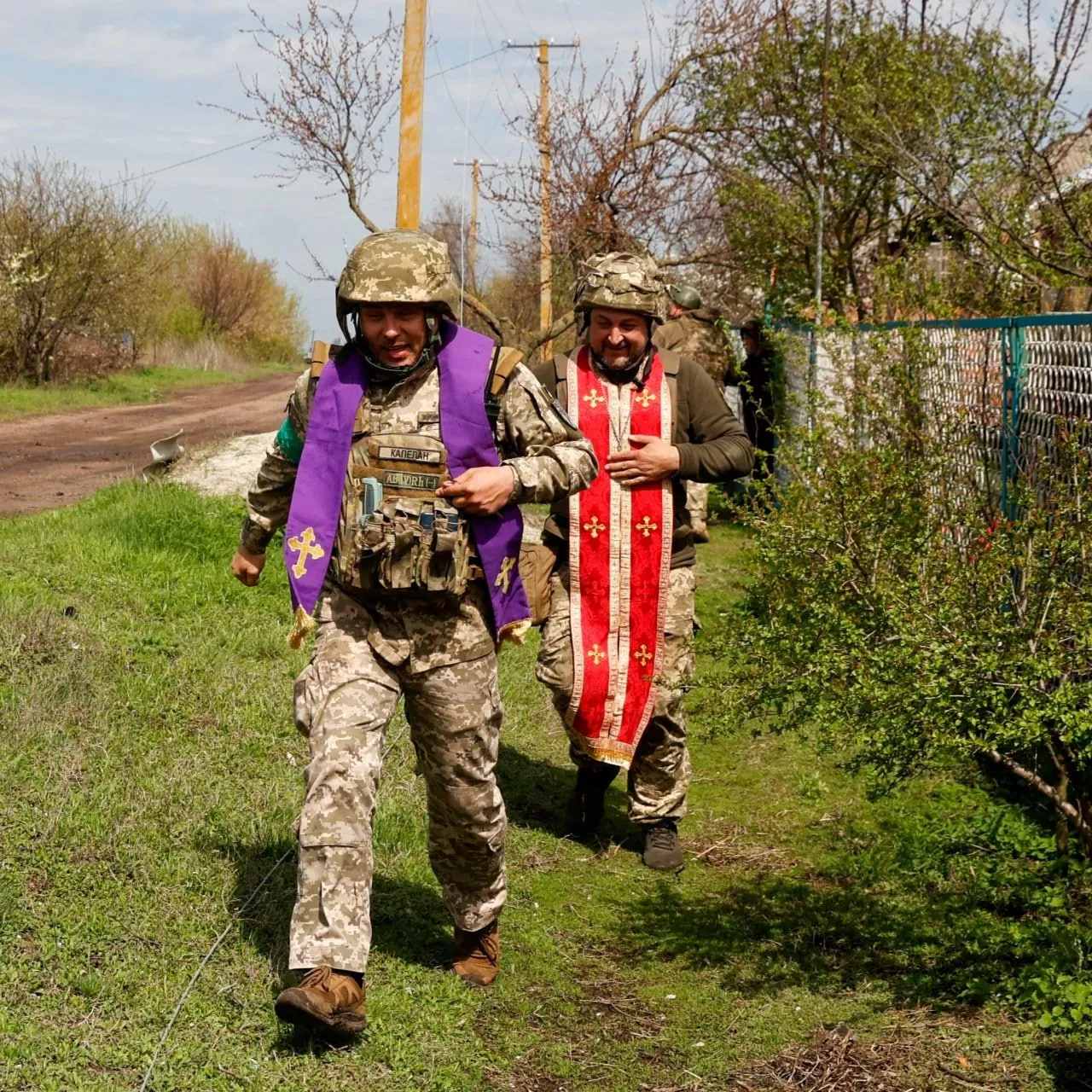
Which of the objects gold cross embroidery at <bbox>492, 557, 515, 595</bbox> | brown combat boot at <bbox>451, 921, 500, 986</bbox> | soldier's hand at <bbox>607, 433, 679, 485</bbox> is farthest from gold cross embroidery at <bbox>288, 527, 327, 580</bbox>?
soldier's hand at <bbox>607, 433, 679, 485</bbox>

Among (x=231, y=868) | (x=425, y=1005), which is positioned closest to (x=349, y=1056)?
(x=425, y=1005)

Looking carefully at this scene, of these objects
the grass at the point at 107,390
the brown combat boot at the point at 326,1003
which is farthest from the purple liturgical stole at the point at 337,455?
the grass at the point at 107,390

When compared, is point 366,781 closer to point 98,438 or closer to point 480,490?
point 480,490

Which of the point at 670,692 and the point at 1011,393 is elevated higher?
the point at 1011,393

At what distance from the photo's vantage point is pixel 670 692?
229 inches

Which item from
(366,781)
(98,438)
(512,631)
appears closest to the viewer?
(366,781)

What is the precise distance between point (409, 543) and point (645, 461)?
1.68m

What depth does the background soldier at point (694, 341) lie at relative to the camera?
5926 millimetres

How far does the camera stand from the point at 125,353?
35.9m

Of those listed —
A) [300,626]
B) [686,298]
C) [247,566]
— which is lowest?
[300,626]

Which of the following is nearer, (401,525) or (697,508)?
(401,525)

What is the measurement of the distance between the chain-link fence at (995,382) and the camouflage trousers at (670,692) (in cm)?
118

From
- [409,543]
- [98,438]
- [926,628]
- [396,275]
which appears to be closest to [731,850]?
[926,628]

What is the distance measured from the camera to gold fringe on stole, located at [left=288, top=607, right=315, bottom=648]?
4211 millimetres
